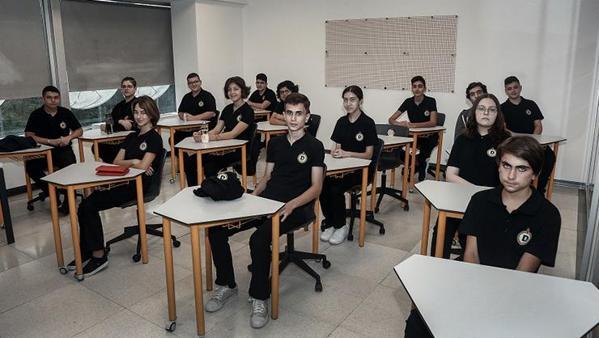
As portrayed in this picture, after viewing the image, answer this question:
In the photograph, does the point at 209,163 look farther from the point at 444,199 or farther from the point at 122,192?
the point at 444,199

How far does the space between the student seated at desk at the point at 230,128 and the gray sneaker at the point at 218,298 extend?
6.64ft

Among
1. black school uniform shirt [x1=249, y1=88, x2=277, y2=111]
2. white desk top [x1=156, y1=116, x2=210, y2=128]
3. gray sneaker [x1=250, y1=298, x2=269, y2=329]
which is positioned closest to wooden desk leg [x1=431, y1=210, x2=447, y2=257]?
gray sneaker [x1=250, y1=298, x2=269, y2=329]

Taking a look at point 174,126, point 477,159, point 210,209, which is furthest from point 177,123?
point 477,159

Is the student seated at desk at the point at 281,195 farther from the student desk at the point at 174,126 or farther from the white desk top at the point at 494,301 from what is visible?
the student desk at the point at 174,126

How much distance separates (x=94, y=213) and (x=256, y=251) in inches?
57.3

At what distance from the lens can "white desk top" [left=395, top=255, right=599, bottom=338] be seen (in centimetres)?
142

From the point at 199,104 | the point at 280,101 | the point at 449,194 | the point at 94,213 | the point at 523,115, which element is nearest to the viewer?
the point at 449,194

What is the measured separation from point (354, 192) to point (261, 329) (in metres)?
1.66

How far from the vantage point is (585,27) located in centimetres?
525

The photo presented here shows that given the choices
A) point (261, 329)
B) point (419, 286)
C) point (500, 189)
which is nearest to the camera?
point (419, 286)

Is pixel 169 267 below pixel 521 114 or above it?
below

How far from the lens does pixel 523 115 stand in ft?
17.2

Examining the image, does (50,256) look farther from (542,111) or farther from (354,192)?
(542,111)

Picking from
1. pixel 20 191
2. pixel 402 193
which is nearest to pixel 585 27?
pixel 402 193
